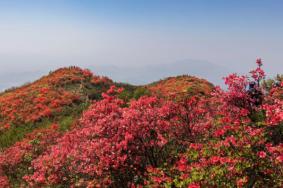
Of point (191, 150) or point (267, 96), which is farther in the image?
point (267, 96)

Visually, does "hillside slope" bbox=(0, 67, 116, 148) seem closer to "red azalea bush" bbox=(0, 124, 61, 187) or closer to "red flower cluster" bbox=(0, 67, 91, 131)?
"red flower cluster" bbox=(0, 67, 91, 131)

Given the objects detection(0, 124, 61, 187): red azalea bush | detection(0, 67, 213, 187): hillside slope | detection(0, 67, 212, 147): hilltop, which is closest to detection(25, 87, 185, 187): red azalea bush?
detection(0, 67, 213, 187): hillside slope

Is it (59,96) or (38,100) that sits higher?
(59,96)

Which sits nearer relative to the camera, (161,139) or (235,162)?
(235,162)

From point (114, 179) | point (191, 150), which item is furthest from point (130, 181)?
point (191, 150)

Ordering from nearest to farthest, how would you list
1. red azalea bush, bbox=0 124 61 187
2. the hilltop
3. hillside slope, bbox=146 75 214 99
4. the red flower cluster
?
1. red azalea bush, bbox=0 124 61 187
2. the hilltop
3. the red flower cluster
4. hillside slope, bbox=146 75 214 99

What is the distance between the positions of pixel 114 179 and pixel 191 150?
3.59m

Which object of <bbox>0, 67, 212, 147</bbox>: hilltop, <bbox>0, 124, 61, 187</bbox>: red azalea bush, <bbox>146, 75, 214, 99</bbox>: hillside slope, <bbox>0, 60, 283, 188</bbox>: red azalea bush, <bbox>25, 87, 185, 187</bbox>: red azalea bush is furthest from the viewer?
<bbox>146, 75, 214, 99</bbox>: hillside slope

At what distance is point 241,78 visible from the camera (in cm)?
1522

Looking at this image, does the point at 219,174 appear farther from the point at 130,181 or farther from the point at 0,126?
the point at 0,126

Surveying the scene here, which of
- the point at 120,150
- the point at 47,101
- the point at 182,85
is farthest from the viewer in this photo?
the point at 182,85

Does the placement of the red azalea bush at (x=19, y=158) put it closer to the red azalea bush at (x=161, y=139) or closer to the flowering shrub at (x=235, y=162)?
the red azalea bush at (x=161, y=139)

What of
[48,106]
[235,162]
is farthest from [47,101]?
[235,162]

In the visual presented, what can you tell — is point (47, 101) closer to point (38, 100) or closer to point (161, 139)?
point (38, 100)
